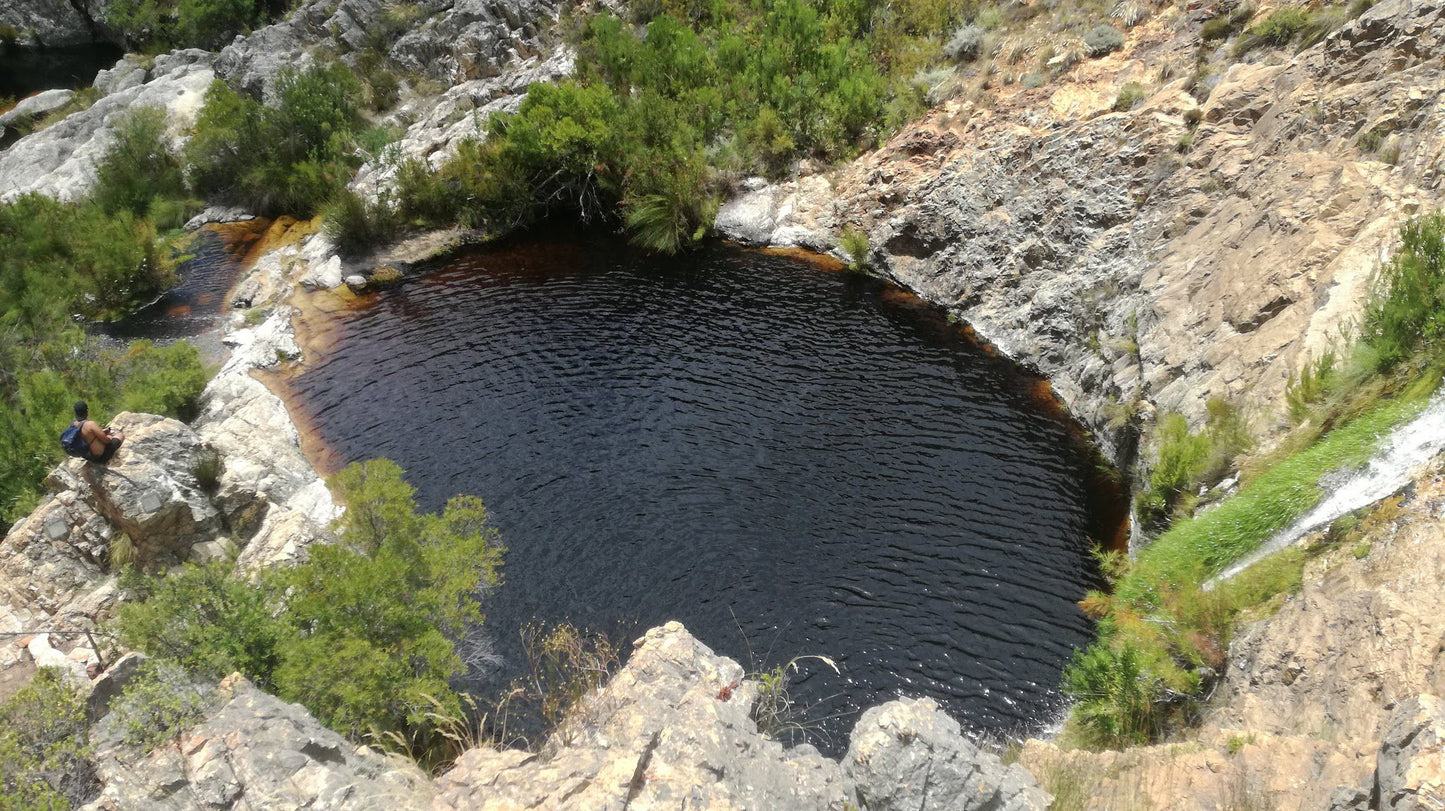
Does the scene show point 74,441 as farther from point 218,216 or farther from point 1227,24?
point 1227,24

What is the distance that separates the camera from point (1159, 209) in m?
19.6

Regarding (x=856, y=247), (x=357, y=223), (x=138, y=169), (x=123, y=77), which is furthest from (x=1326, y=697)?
(x=123, y=77)

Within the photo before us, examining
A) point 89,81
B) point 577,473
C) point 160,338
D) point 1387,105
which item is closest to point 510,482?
point 577,473

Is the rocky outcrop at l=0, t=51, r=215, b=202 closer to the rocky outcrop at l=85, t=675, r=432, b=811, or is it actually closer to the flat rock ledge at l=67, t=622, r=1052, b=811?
the rocky outcrop at l=85, t=675, r=432, b=811

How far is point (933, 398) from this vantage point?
18.9 m

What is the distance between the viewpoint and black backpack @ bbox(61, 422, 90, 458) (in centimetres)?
1420

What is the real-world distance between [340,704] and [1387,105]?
20.1 metres

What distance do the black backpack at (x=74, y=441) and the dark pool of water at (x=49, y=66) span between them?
52.1 metres

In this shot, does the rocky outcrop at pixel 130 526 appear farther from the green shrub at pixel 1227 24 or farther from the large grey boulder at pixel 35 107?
the large grey boulder at pixel 35 107

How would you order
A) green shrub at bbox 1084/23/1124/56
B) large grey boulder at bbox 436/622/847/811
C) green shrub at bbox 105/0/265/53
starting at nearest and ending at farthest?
1. large grey boulder at bbox 436/622/847/811
2. green shrub at bbox 1084/23/1124/56
3. green shrub at bbox 105/0/265/53

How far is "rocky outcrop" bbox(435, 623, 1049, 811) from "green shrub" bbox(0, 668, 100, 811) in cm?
334

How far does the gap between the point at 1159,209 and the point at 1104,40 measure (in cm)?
737

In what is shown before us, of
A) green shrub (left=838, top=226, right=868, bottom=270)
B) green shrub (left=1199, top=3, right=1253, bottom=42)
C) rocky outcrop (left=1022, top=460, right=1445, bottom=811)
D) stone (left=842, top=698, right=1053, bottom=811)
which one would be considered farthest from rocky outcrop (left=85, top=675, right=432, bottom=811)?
green shrub (left=1199, top=3, right=1253, bottom=42)

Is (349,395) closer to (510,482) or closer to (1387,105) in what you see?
(510,482)
